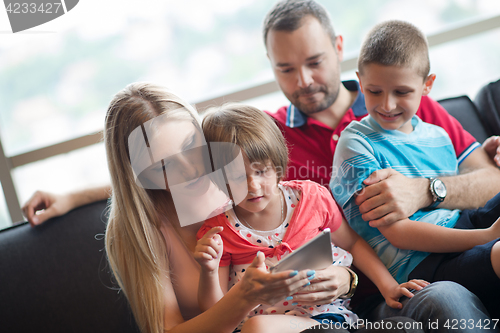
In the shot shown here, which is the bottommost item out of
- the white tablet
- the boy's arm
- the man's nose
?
the boy's arm

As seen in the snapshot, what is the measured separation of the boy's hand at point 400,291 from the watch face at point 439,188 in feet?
0.99

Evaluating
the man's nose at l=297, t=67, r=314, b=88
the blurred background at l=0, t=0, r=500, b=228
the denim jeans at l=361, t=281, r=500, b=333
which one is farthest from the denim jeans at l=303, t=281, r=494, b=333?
the blurred background at l=0, t=0, r=500, b=228

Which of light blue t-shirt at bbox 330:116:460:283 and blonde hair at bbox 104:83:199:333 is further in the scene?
light blue t-shirt at bbox 330:116:460:283

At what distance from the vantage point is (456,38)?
7.65 ft

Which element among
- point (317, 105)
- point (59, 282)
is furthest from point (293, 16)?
point (59, 282)

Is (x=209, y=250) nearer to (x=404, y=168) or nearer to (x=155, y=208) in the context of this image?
(x=155, y=208)

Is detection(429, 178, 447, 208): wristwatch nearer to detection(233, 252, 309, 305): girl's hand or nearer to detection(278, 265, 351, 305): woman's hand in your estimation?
detection(278, 265, 351, 305): woman's hand

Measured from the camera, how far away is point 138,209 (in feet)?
3.43

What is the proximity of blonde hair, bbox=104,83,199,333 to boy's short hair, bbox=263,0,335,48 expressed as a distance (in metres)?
0.66

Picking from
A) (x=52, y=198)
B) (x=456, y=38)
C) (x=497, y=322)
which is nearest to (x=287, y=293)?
(x=497, y=322)

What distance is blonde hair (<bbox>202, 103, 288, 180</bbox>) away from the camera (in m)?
0.99

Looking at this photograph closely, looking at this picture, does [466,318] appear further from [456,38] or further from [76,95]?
[76,95]

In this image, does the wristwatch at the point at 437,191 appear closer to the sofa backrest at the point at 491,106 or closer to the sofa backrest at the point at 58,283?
the sofa backrest at the point at 491,106

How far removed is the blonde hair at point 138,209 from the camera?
103cm
